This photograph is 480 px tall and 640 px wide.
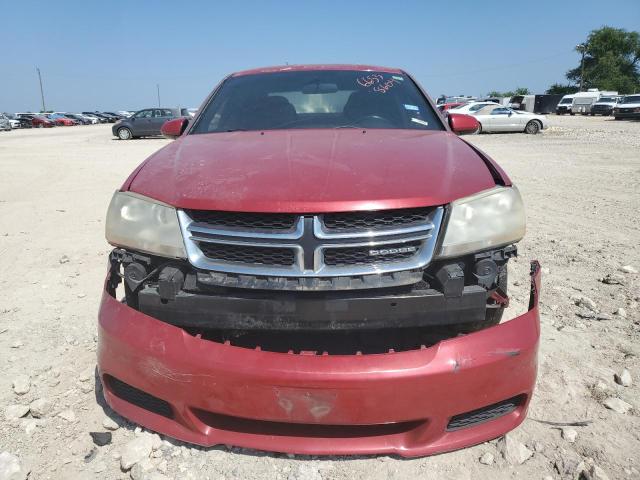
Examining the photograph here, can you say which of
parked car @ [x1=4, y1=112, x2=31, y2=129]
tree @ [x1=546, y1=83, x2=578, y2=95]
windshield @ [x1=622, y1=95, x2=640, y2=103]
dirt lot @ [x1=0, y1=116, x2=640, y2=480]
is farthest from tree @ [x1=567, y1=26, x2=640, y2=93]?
dirt lot @ [x1=0, y1=116, x2=640, y2=480]

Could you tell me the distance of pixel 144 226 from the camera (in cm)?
192

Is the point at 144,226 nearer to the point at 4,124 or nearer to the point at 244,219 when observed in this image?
the point at 244,219

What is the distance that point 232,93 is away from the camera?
3389 millimetres

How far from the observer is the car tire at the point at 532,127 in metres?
21.7

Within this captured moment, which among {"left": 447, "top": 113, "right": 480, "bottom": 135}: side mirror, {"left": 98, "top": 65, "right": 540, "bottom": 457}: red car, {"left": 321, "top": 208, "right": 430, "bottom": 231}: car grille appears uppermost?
{"left": 447, "top": 113, "right": 480, "bottom": 135}: side mirror

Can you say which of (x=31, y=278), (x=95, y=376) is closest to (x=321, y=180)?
(x=95, y=376)

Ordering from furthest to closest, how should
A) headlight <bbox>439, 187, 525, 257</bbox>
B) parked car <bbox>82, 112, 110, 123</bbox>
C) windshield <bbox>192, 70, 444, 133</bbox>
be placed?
parked car <bbox>82, 112, 110, 123</bbox> < windshield <bbox>192, 70, 444, 133</bbox> < headlight <bbox>439, 187, 525, 257</bbox>

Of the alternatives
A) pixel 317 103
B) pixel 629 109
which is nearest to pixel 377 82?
pixel 317 103

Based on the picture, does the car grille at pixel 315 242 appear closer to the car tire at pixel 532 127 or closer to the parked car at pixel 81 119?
the car tire at pixel 532 127

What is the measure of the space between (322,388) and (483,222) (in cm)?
86

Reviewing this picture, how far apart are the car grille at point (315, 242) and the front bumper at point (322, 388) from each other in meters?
0.30

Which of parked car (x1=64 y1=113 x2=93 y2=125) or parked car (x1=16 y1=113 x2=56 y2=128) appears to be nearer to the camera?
parked car (x1=16 y1=113 x2=56 y2=128)

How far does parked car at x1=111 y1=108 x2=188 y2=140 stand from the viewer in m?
23.9

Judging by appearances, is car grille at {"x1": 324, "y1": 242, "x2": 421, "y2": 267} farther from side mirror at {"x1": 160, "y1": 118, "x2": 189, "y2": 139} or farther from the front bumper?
side mirror at {"x1": 160, "y1": 118, "x2": 189, "y2": 139}
